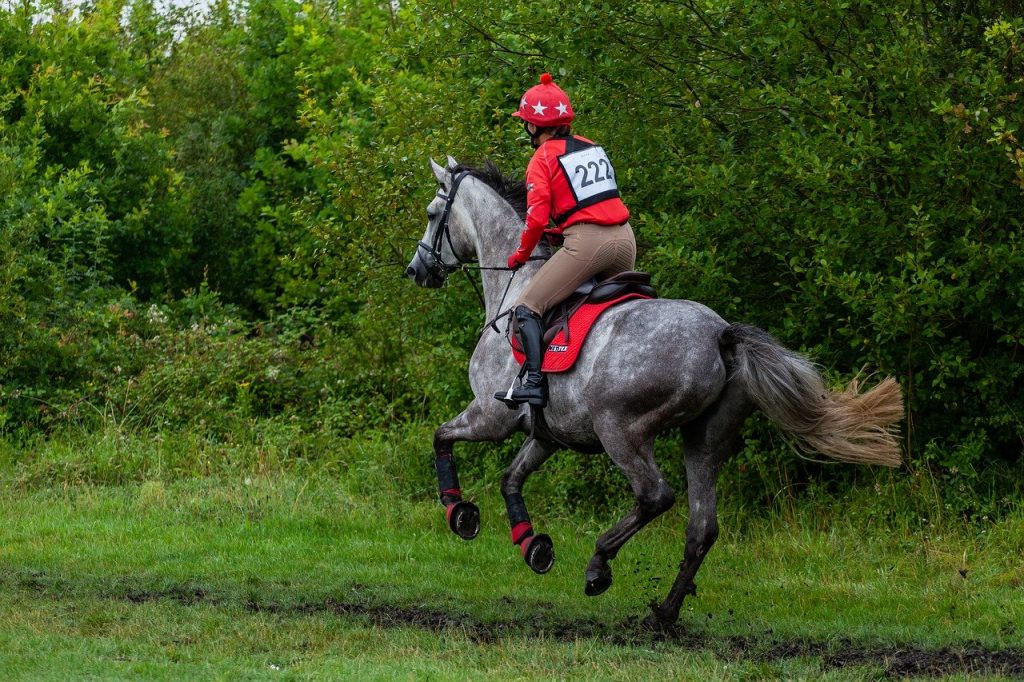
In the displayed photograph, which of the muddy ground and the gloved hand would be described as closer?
the muddy ground

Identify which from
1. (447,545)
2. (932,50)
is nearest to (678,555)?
(447,545)

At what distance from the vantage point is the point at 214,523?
11.3m

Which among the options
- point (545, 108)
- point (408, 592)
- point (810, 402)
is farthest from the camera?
point (408, 592)

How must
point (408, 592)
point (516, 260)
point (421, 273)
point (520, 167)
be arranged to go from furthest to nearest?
1. point (520, 167)
2. point (421, 273)
3. point (408, 592)
4. point (516, 260)

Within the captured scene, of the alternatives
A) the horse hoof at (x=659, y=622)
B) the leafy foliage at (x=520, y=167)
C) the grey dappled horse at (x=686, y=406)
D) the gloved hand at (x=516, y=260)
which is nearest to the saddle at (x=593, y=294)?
the grey dappled horse at (x=686, y=406)

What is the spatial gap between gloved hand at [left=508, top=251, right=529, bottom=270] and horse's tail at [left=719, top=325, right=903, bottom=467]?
159 centimetres

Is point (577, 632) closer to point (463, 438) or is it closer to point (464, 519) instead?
point (464, 519)

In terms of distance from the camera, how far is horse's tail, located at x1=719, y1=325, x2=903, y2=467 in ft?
24.4

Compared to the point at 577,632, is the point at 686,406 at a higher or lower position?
higher

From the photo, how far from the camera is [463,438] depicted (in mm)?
8812

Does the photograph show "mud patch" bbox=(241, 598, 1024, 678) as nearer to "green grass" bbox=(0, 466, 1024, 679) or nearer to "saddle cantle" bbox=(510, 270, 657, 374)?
"green grass" bbox=(0, 466, 1024, 679)

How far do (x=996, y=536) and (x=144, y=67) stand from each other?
1561 cm

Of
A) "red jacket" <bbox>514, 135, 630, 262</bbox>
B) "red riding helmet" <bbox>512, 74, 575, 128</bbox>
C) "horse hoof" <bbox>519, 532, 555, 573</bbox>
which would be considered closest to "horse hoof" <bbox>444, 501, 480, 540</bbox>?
"horse hoof" <bbox>519, 532, 555, 573</bbox>

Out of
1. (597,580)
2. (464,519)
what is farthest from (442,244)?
(597,580)
